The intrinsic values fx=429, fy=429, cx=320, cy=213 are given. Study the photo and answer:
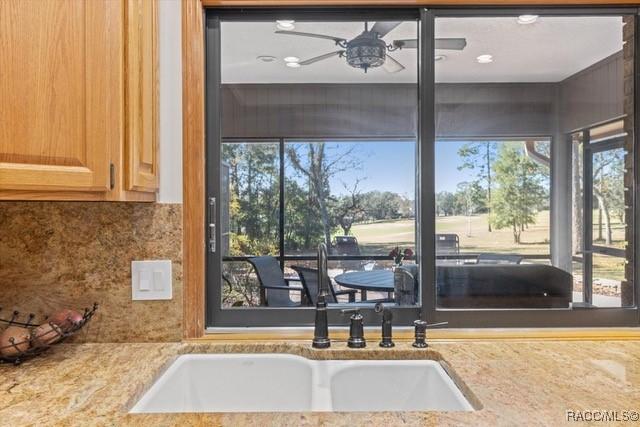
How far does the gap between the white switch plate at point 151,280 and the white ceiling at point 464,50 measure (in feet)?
2.50

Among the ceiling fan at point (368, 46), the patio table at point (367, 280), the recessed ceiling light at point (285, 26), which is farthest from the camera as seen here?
the ceiling fan at point (368, 46)

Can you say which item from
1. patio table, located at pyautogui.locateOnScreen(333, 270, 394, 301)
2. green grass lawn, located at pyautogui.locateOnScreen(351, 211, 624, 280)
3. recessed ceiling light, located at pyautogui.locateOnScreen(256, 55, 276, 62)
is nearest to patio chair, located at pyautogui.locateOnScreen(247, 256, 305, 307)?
patio table, located at pyautogui.locateOnScreen(333, 270, 394, 301)

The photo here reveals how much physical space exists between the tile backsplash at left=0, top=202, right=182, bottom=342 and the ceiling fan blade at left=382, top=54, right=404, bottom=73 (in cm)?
207

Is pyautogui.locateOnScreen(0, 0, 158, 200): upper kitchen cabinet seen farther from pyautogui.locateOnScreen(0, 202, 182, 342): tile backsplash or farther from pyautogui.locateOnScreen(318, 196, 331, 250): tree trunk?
pyautogui.locateOnScreen(318, 196, 331, 250): tree trunk

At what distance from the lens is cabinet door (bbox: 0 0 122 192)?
1.05 meters

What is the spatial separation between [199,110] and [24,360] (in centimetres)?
94

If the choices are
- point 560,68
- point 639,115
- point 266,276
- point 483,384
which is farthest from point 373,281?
point 560,68

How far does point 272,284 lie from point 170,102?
3.00 feet

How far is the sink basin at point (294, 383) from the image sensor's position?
138cm

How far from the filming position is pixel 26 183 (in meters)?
1.04

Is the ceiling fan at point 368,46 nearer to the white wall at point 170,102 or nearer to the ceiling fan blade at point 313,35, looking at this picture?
the ceiling fan blade at point 313,35

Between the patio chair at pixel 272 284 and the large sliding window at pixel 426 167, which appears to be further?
the patio chair at pixel 272 284

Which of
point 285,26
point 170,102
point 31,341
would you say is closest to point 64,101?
point 170,102

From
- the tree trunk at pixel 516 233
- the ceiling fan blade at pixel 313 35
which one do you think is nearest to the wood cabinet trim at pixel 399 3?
the ceiling fan blade at pixel 313 35
